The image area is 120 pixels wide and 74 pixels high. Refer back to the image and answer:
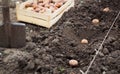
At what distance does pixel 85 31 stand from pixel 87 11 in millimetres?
753

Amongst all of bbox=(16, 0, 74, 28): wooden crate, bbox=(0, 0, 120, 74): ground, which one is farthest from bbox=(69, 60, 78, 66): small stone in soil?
bbox=(16, 0, 74, 28): wooden crate

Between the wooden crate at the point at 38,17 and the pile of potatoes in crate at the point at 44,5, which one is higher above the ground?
the pile of potatoes in crate at the point at 44,5

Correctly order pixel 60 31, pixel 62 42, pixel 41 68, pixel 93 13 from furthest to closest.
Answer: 1. pixel 93 13
2. pixel 60 31
3. pixel 62 42
4. pixel 41 68

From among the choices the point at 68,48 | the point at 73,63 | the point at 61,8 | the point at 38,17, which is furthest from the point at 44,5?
the point at 73,63

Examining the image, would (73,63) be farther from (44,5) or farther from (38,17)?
(44,5)

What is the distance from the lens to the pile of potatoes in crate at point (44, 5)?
17.0 ft

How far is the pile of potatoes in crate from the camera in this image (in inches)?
203

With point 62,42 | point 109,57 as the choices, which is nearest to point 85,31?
point 62,42

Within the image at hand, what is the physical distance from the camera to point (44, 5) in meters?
5.40

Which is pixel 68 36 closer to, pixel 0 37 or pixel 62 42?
pixel 62 42

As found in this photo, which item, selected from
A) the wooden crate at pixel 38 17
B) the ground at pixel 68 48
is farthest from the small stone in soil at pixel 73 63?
the wooden crate at pixel 38 17

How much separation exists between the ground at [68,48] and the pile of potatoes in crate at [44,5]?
9.3 inches

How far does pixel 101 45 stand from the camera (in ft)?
13.9

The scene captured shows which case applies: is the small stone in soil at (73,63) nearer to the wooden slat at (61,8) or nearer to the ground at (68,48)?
the ground at (68,48)
